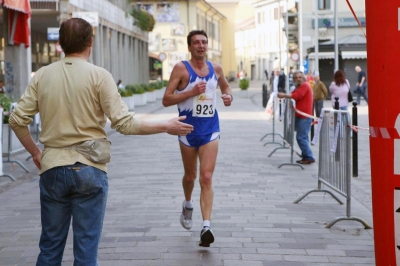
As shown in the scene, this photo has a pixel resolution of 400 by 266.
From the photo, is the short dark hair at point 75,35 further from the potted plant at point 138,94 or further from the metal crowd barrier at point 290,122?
the potted plant at point 138,94

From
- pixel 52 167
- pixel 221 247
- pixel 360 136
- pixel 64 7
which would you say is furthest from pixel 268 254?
pixel 64 7

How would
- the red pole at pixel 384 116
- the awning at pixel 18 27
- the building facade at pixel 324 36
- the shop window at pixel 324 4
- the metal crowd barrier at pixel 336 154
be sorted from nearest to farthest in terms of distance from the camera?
1. the red pole at pixel 384 116
2. the metal crowd barrier at pixel 336 154
3. the awning at pixel 18 27
4. the building facade at pixel 324 36
5. the shop window at pixel 324 4

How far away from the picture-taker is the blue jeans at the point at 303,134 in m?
14.3

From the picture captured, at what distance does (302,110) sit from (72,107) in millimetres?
10653

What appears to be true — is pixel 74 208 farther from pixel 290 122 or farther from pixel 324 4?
pixel 324 4

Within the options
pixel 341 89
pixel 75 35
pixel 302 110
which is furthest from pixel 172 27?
pixel 75 35

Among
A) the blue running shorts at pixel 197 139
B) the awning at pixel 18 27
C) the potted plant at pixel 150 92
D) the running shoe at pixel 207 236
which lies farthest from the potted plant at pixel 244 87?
the running shoe at pixel 207 236

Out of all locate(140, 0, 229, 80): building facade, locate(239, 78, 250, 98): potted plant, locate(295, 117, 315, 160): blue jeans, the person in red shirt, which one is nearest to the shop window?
locate(239, 78, 250, 98): potted plant

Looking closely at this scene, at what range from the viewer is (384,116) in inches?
173

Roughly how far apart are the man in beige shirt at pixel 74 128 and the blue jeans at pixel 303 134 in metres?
9.78

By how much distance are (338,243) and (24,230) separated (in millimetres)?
3071

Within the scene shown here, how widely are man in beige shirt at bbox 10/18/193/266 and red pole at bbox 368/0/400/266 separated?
1.10m

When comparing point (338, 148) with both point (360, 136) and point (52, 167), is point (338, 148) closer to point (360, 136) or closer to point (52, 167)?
point (52, 167)

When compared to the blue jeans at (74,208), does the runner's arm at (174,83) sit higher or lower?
higher
